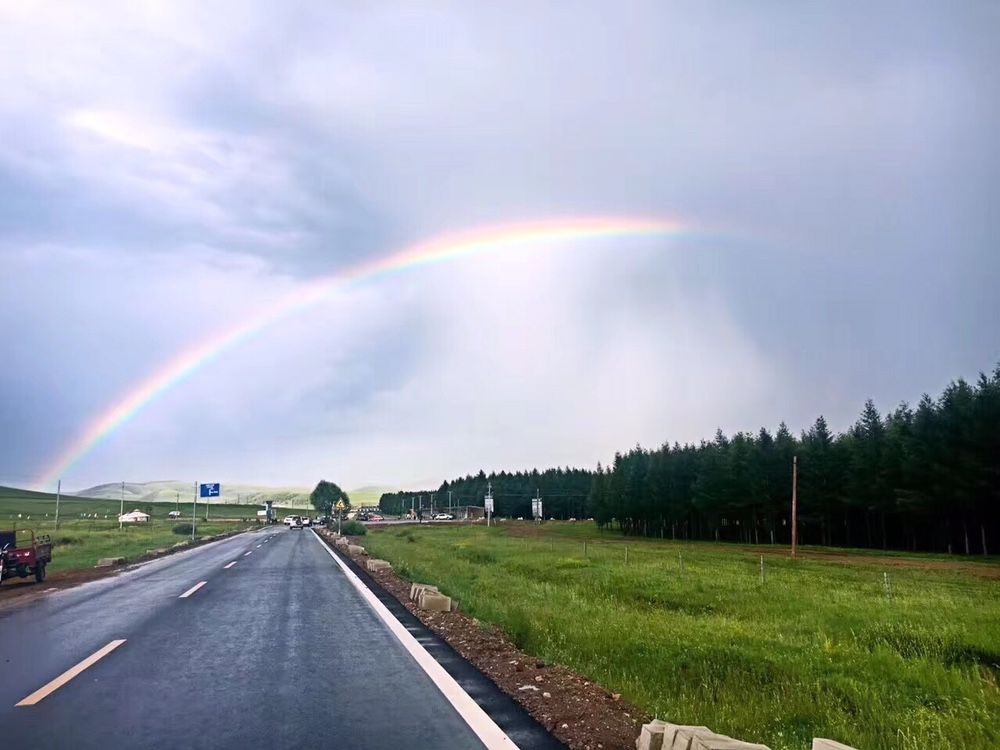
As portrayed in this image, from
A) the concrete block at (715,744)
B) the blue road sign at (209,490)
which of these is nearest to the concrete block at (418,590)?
the concrete block at (715,744)

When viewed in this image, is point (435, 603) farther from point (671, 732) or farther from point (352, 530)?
point (352, 530)

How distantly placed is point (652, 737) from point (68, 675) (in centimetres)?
638

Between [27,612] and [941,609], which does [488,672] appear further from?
[941,609]

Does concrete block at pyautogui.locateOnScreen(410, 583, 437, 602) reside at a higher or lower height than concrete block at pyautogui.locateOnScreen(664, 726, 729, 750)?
lower

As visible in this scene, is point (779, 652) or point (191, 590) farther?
point (191, 590)

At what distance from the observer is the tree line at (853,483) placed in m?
54.1

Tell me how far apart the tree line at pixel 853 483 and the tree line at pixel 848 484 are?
0.11 metres

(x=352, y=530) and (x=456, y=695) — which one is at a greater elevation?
(x=456, y=695)

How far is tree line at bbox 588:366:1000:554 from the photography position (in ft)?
177

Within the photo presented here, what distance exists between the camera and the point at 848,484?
67.9m

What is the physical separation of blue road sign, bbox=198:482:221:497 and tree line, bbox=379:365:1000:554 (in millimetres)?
55671

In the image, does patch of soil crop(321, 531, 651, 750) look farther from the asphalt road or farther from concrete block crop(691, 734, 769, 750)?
concrete block crop(691, 734, 769, 750)

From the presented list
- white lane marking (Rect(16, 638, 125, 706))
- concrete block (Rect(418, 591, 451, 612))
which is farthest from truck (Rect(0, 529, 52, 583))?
concrete block (Rect(418, 591, 451, 612))

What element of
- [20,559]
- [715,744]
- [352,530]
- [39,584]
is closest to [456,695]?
[715,744]
